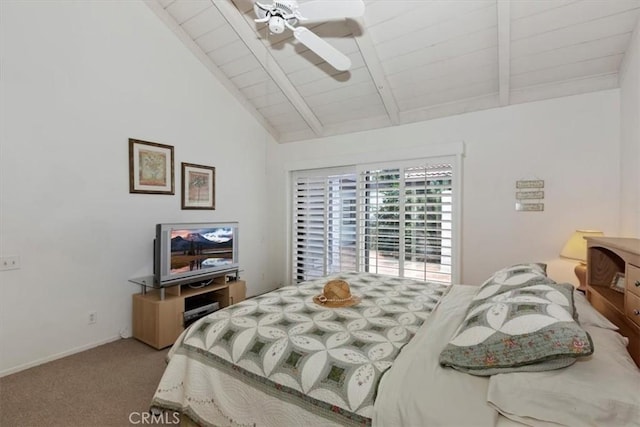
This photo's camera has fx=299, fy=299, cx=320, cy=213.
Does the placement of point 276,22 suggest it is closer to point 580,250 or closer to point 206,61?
point 206,61

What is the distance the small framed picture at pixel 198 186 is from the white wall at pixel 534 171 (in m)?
2.52

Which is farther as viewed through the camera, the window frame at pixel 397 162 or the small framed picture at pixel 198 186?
the small framed picture at pixel 198 186

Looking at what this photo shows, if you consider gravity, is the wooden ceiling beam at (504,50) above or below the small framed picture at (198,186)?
above

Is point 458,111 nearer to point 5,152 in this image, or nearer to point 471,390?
point 471,390

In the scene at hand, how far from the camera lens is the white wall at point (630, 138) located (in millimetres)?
2113

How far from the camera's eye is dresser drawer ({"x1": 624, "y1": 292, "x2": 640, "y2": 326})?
136 centimetres

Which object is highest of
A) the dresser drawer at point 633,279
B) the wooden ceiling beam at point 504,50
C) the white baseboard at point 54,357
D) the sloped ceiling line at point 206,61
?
the sloped ceiling line at point 206,61

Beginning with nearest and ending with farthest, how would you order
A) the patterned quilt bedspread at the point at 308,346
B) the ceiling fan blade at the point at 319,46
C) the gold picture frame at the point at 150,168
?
the patterned quilt bedspread at the point at 308,346 < the ceiling fan blade at the point at 319,46 < the gold picture frame at the point at 150,168

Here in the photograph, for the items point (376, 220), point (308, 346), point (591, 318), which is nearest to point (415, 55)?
point (376, 220)

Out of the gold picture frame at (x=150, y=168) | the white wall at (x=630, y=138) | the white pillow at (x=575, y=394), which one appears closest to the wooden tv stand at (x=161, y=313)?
the gold picture frame at (x=150, y=168)

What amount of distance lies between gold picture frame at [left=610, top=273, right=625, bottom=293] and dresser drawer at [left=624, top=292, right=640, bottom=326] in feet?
1.43

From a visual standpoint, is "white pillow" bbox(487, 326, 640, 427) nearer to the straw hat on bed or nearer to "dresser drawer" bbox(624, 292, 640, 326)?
"dresser drawer" bbox(624, 292, 640, 326)

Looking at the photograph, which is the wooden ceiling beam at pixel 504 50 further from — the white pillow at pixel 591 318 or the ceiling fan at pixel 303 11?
the white pillow at pixel 591 318

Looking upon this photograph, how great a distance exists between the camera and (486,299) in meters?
1.51
